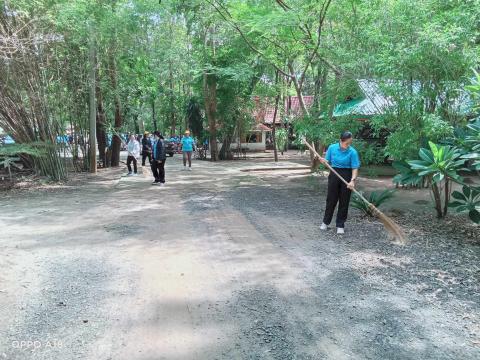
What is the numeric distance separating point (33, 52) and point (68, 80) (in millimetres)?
2703

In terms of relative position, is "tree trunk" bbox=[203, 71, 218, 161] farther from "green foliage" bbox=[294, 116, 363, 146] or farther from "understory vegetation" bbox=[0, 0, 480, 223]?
"green foliage" bbox=[294, 116, 363, 146]

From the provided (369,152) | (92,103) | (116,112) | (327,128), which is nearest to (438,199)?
(369,152)

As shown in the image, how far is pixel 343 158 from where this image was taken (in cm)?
659

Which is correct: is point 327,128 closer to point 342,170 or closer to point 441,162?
point 342,170

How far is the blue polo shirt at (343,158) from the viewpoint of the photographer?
6555mm

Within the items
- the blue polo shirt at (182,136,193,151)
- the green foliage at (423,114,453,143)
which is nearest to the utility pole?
the blue polo shirt at (182,136,193,151)

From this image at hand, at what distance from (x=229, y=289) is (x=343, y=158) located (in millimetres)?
3178

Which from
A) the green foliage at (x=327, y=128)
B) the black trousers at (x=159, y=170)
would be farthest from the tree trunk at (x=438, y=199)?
the black trousers at (x=159, y=170)

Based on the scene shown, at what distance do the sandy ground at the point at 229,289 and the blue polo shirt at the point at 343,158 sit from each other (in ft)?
3.69

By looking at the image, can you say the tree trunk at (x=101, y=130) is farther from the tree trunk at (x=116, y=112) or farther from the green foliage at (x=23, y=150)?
the green foliage at (x=23, y=150)

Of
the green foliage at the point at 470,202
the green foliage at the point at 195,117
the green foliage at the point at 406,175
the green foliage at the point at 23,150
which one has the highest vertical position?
the green foliage at the point at 195,117

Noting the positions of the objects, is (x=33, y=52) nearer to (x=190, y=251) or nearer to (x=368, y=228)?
(x=190, y=251)

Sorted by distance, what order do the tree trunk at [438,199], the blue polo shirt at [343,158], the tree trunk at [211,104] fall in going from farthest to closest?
the tree trunk at [211,104] < the tree trunk at [438,199] < the blue polo shirt at [343,158]

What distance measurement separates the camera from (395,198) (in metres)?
10.4
